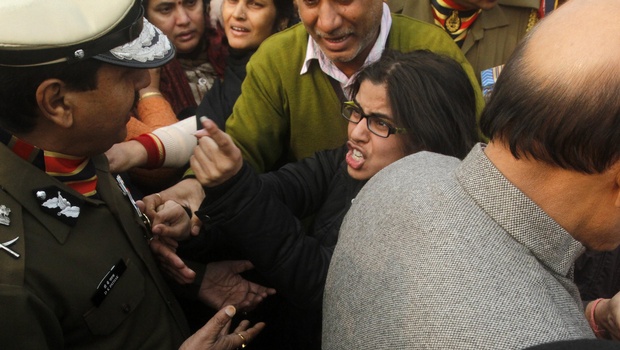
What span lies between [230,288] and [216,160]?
617 millimetres

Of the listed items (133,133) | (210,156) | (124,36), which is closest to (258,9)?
(133,133)

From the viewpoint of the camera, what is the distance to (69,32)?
1.53 metres

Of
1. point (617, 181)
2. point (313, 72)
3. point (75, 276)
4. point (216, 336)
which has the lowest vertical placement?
point (216, 336)

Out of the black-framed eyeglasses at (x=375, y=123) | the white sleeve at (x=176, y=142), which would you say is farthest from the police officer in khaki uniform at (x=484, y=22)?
the white sleeve at (x=176, y=142)

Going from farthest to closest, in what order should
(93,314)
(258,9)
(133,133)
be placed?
(258,9), (133,133), (93,314)

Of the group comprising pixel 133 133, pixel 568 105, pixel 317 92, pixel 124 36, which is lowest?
pixel 133 133

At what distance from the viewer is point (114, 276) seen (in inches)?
67.1

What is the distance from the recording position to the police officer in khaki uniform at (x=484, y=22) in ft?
11.5

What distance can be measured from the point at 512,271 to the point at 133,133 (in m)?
1.97

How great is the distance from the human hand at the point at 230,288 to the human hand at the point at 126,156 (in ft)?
1.52

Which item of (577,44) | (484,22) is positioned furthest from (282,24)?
(577,44)

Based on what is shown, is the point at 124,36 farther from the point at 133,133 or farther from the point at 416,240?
the point at 133,133

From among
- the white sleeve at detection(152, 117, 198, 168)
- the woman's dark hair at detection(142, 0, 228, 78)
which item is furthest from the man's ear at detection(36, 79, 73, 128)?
the woman's dark hair at detection(142, 0, 228, 78)

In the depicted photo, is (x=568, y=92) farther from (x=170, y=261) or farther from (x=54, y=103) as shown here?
(x=170, y=261)
